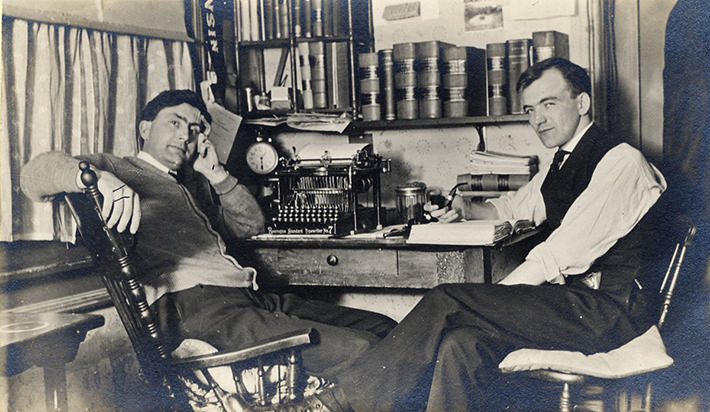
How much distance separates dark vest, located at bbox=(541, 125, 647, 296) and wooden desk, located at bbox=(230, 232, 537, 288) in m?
0.21

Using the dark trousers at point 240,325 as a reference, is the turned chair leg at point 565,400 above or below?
below

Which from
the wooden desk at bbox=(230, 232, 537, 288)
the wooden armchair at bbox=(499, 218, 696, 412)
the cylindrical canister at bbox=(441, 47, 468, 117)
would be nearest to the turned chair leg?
the wooden armchair at bbox=(499, 218, 696, 412)

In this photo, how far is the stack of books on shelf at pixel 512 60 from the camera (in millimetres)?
3260

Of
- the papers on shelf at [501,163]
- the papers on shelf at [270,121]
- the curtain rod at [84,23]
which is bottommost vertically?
the papers on shelf at [501,163]

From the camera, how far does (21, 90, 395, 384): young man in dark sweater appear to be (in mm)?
2730

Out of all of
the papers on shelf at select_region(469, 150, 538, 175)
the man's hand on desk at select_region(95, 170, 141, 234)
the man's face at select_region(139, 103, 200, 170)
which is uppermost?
the man's face at select_region(139, 103, 200, 170)

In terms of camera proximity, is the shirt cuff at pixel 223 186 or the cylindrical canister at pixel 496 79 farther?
the cylindrical canister at pixel 496 79

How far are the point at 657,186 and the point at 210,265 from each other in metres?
1.69

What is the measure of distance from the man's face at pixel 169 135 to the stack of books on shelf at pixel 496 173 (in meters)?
1.31

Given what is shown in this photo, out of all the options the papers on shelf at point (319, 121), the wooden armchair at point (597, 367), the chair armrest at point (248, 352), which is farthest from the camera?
the papers on shelf at point (319, 121)

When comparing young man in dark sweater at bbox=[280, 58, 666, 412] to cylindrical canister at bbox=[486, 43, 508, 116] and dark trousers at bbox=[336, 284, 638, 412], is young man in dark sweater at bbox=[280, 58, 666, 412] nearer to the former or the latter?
dark trousers at bbox=[336, 284, 638, 412]

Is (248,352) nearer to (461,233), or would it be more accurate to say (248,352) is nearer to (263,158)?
(461,233)

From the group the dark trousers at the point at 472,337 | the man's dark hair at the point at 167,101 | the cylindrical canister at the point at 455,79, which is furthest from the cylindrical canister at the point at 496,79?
the man's dark hair at the point at 167,101

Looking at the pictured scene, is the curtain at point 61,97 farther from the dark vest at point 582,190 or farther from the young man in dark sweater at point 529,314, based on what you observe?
the dark vest at point 582,190
